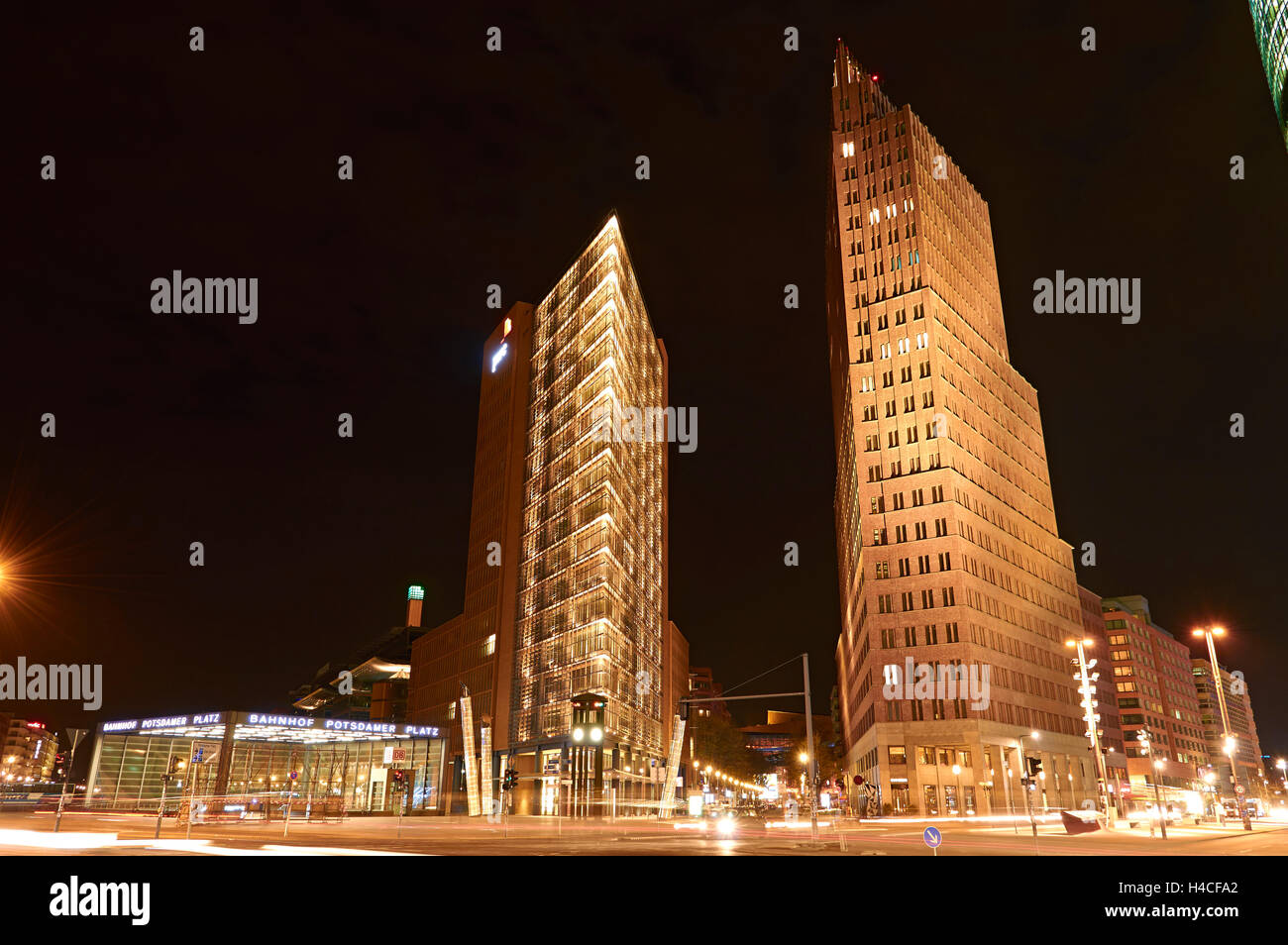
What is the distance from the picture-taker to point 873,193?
4230 inches

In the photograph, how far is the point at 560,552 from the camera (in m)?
97.8

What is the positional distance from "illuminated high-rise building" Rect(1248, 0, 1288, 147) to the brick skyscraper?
36905mm

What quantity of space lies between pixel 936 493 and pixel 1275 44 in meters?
71.0

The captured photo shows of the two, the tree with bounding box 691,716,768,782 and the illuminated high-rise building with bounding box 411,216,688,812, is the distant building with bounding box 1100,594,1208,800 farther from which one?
the illuminated high-rise building with bounding box 411,216,688,812

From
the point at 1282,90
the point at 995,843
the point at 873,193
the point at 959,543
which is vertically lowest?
the point at 995,843

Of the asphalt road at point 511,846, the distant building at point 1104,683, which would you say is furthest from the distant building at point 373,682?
the distant building at point 1104,683

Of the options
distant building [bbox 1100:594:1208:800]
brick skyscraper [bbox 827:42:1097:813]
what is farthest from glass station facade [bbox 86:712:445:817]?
distant building [bbox 1100:594:1208:800]

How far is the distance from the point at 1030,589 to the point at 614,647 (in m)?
52.6

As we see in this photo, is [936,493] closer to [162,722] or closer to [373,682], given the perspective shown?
[162,722]

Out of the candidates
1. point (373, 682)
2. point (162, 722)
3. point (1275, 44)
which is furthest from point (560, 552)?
point (1275, 44)

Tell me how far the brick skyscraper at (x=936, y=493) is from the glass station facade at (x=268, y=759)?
46.7 meters
